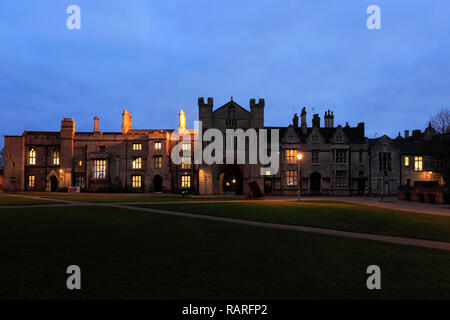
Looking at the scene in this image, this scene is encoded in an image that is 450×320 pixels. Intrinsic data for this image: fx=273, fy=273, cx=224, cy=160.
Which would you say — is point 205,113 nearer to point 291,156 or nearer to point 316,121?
point 291,156

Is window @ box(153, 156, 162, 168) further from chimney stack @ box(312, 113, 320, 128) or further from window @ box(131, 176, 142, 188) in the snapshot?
chimney stack @ box(312, 113, 320, 128)

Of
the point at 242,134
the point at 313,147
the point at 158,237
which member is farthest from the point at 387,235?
the point at 313,147

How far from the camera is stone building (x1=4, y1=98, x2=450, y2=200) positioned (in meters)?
46.8

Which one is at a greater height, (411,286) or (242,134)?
(242,134)

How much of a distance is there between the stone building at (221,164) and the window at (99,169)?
0.64 ft

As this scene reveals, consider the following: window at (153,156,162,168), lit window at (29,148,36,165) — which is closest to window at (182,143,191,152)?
window at (153,156,162,168)

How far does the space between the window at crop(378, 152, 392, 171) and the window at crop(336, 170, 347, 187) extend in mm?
6424

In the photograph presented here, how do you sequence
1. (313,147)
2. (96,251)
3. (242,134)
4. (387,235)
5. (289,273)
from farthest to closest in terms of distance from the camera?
(313,147) < (242,134) < (387,235) < (96,251) < (289,273)

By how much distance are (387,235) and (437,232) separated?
2.82 metres

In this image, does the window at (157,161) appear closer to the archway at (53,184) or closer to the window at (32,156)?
the archway at (53,184)
